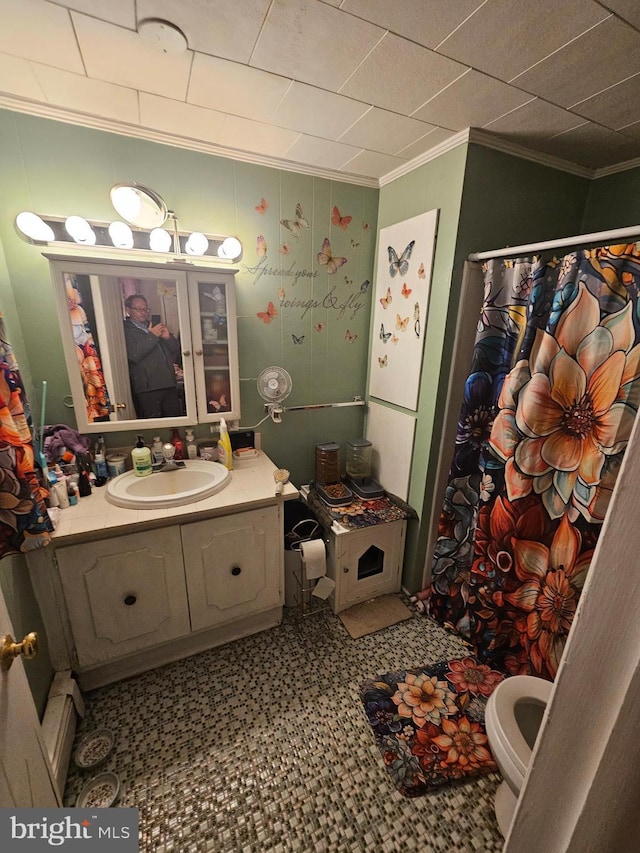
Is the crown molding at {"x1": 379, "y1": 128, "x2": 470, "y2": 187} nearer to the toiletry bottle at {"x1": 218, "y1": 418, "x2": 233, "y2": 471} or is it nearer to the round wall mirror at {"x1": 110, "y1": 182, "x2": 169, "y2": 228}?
the round wall mirror at {"x1": 110, "y1": 182, "x2": 169, "y2": 228}

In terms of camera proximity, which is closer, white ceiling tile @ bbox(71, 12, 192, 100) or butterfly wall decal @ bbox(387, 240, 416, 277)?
white ceiling tile @ bbox(71, 12, 192, 100)

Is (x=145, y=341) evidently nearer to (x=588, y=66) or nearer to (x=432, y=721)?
(x=588, y=66)

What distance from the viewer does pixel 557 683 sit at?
1.66ft

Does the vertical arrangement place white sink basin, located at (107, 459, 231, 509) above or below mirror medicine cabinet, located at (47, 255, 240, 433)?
below

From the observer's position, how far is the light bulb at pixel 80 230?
1410 mm

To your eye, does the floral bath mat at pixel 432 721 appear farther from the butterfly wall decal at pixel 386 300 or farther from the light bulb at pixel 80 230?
the light bulb at pixel 80 230

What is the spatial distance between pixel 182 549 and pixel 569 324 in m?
1.71

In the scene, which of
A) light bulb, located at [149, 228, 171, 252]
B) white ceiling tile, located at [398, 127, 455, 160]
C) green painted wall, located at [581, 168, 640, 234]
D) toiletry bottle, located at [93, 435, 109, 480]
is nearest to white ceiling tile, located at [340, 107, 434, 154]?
white ceiling tile, located at [398, 127, 455, 160]

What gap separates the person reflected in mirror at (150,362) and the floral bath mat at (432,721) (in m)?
1.60

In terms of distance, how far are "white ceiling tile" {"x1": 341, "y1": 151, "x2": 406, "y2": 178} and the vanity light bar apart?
70cm

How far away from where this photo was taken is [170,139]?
1.52 m

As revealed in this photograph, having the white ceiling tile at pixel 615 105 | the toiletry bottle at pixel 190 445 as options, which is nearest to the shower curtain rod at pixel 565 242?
the white ceiling tile at pixel 615 105

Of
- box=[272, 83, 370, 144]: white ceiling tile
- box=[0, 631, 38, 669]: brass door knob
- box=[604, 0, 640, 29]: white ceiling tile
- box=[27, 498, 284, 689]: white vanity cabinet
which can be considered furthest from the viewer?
box=[27, 498, 284, 689]: white vanity cabinet

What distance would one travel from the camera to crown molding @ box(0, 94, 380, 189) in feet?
4.32
